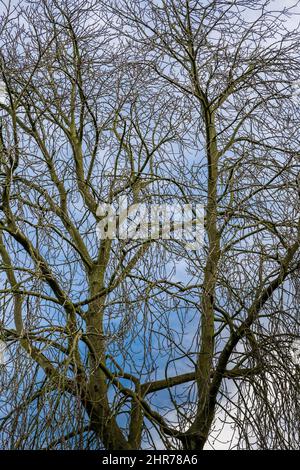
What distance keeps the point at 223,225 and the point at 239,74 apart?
1.50 metres

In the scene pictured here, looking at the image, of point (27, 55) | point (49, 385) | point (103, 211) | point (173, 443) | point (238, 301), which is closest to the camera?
point (49, 385)

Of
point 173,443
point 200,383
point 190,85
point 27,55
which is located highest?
point 27,55

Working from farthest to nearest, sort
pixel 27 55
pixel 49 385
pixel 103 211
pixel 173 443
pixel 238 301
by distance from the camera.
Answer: pixel 27 55
pixel 103 211
pixel 173 443
pixel 238 301
pixel 49 385

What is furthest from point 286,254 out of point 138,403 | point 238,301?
point 138,403

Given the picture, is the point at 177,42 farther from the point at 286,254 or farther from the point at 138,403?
the point at 138,403

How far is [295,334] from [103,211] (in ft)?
5.76

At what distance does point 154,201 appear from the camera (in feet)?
16.7

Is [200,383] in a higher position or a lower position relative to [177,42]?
lower

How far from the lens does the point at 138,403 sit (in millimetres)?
4887

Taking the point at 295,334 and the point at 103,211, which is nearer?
the point at 295,334

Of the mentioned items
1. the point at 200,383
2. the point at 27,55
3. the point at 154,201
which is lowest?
the point at 200,383

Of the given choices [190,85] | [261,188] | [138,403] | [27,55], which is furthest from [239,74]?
[138,403]

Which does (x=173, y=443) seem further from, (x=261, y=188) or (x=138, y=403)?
(x=261, y=188)

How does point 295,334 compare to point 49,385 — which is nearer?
point 49,385
